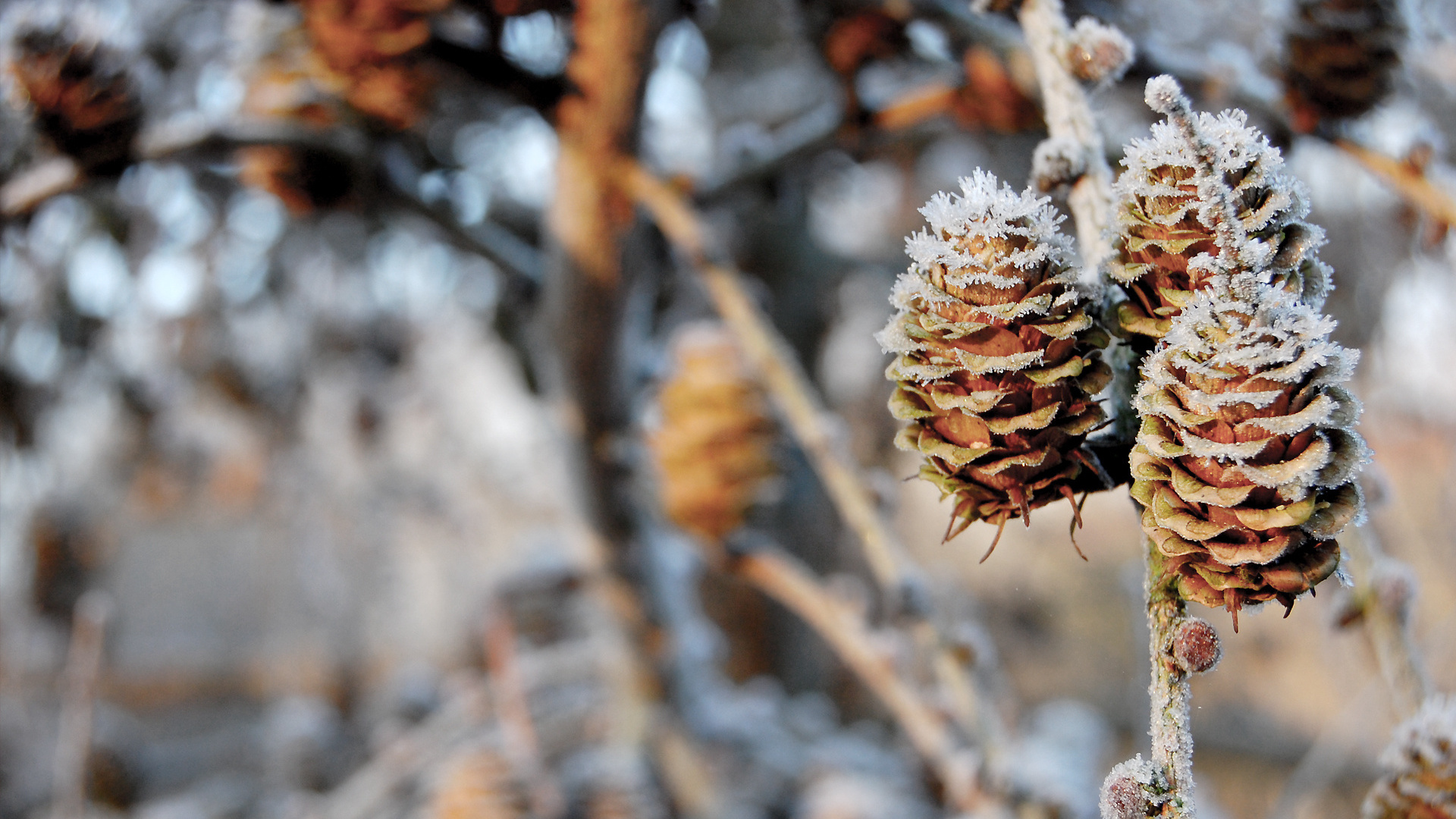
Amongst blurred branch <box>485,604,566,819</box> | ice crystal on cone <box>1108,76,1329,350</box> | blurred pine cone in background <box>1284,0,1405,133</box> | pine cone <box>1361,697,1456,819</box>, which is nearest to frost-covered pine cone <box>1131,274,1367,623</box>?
ice crystal on cone <box>1108,76,1329,350</box>

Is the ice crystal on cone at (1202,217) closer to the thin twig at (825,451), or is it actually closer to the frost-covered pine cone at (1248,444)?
the frost-covered pine cone at (1248,444)

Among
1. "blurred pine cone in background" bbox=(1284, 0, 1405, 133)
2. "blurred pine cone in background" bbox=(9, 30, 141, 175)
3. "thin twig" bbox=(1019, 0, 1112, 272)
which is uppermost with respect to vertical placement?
"blurred pine cone in background" bbox=(9, 30, 141, 175)

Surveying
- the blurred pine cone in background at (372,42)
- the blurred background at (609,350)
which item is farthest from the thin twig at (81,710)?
the blurred pine cone in background at (372,42)

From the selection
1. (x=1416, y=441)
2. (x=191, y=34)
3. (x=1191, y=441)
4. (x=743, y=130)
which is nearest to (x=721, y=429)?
(x=743, y=130)

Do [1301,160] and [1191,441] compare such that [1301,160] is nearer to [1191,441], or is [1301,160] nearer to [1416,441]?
[1191,441]

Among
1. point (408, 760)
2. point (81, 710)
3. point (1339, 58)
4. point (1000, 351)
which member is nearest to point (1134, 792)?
point (1000, 351)

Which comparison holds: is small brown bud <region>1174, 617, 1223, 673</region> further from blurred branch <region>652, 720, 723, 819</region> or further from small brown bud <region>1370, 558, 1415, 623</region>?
blurred branch <region>652, 720, 723, 819</region>
